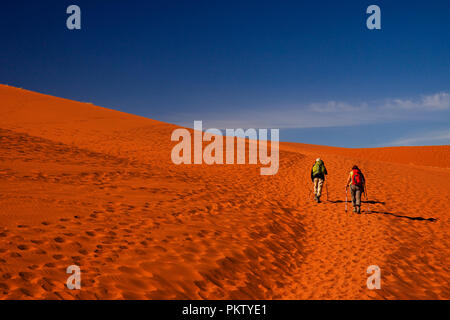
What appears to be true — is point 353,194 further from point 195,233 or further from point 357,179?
point 195,233

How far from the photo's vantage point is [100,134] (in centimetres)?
2544

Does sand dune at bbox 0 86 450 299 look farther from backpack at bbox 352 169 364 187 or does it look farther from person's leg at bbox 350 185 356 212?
backpack at bbox 352 169 364 187

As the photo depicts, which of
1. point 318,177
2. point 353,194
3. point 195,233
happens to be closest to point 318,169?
point 318,177

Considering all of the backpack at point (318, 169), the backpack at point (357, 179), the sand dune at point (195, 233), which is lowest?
the sand dune at point (195, 233)

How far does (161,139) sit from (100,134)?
16.7ft

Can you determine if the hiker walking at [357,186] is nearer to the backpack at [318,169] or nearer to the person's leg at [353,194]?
the person's leg at [353,194]

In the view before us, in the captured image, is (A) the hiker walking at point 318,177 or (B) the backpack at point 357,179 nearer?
(B) the backpack at point 357,179

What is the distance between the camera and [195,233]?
816 centimetres

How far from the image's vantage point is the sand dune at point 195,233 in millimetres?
5683

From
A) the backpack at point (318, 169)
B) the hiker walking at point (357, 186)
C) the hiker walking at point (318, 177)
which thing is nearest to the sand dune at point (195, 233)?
the hiker walking at point (357, 186)

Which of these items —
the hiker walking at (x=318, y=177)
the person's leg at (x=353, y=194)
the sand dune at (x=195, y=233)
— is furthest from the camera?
the hiker walking at (x=318, y=177)
